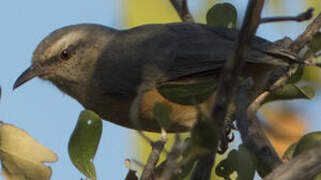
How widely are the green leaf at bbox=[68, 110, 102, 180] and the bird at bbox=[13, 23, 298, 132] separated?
1.74 m

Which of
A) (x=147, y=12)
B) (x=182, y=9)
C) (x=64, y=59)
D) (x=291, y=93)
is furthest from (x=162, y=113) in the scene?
(x=147, y=12)

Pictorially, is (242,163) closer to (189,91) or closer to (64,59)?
(189,91)

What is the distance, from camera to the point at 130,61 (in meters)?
5.20

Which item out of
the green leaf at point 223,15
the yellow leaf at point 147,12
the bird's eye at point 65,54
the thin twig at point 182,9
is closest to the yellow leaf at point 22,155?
the green leaf at point 223,15

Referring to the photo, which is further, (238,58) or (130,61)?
(130,61)

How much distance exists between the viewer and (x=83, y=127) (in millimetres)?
2857

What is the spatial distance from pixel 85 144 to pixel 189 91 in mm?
729

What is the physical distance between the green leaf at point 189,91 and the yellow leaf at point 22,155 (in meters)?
0.63

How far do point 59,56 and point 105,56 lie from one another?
45cm

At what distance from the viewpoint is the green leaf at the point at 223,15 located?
14.3ft

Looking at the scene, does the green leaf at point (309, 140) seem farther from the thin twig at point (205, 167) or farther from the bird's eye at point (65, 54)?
the bird's eye at point (65, 54)

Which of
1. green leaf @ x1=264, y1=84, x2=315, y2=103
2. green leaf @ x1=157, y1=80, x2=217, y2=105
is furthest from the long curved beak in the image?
green leaf @ x1=157, y1=80, x2=217, y2=105

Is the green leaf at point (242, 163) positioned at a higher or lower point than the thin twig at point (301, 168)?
lower

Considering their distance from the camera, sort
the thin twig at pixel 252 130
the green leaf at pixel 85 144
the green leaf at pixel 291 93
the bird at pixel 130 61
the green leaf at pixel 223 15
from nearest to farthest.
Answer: the thin twig at pixel 252 130, the green leaf at pixel 85 144, the green leaf at pixel 291 93, the green leaf at pixel 223 15, the bird at pixel 130 61
